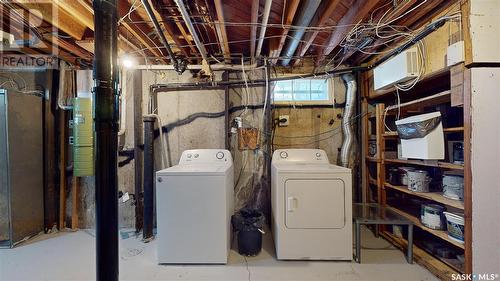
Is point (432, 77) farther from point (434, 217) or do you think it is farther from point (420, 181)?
point (434, 217)

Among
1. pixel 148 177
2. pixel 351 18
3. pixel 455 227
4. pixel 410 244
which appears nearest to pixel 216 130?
pixel 148 177

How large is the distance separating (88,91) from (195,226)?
7.67 ft

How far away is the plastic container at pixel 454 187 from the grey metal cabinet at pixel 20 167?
433cm

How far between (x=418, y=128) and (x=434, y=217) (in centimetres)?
81

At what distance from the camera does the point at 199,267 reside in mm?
2201

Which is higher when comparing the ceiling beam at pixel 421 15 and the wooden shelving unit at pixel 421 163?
the ceiling beam at pixel 421 15

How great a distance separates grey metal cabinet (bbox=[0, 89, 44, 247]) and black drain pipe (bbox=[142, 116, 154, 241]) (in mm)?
1316

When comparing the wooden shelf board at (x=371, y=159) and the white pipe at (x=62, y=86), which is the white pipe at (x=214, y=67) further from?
the wooden shelf board at (x=371, y=159)

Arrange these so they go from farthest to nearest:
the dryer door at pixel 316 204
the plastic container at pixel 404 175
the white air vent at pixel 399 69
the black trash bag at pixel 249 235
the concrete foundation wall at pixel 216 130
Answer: the concrete foundation wall at pixel 216 130, the plastic container at pixel 404 175, the black trash bag at pixel 249 235, the dryer door at pixel 316 204, the white air vent at pixel 399 69

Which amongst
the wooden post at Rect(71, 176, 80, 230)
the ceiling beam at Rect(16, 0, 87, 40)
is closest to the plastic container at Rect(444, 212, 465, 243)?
the ceiling beam at Rect(16, 0, 87, 40)

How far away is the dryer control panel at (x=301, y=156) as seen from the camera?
2.88m

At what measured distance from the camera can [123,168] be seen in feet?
10.4

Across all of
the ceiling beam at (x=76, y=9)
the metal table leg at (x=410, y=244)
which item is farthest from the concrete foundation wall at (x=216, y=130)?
the metal table leg at (x=410, y=244)

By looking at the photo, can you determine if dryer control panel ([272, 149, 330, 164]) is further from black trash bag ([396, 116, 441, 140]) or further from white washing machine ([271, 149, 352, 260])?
black trash bag ([396, 116, 441, 140])
